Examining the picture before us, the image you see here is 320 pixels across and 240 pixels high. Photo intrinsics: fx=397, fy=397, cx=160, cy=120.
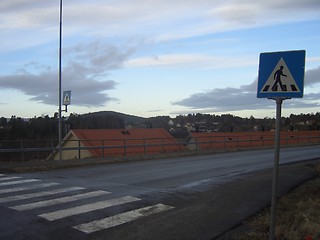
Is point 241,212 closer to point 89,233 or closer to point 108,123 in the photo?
point 89,233

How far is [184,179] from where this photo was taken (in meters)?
12.9

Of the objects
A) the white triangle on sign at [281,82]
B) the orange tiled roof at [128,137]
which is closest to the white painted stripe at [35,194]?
the white triangle on sign at [281,82]

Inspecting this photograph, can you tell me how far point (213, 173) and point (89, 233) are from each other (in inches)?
345

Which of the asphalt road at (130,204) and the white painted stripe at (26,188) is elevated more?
the white painted stripe at (26,188)

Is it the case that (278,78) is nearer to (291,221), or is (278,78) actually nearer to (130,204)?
(291,221)

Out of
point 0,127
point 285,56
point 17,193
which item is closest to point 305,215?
point 285,56

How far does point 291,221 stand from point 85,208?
4.03 meters

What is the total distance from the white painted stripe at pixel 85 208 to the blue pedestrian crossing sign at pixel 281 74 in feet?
13.9

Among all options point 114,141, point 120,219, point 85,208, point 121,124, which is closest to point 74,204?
point 85,208

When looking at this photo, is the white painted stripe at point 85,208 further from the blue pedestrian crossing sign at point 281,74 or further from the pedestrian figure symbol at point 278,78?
the pedestrian figure symbol at point 278,78

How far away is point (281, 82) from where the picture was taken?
218 inches

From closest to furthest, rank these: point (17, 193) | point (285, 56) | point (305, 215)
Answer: point (285, 56), point (305, 215), point (17, 193)

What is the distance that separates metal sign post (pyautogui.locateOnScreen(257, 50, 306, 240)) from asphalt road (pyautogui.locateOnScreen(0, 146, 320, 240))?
1677mm

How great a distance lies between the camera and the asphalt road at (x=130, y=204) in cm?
652
